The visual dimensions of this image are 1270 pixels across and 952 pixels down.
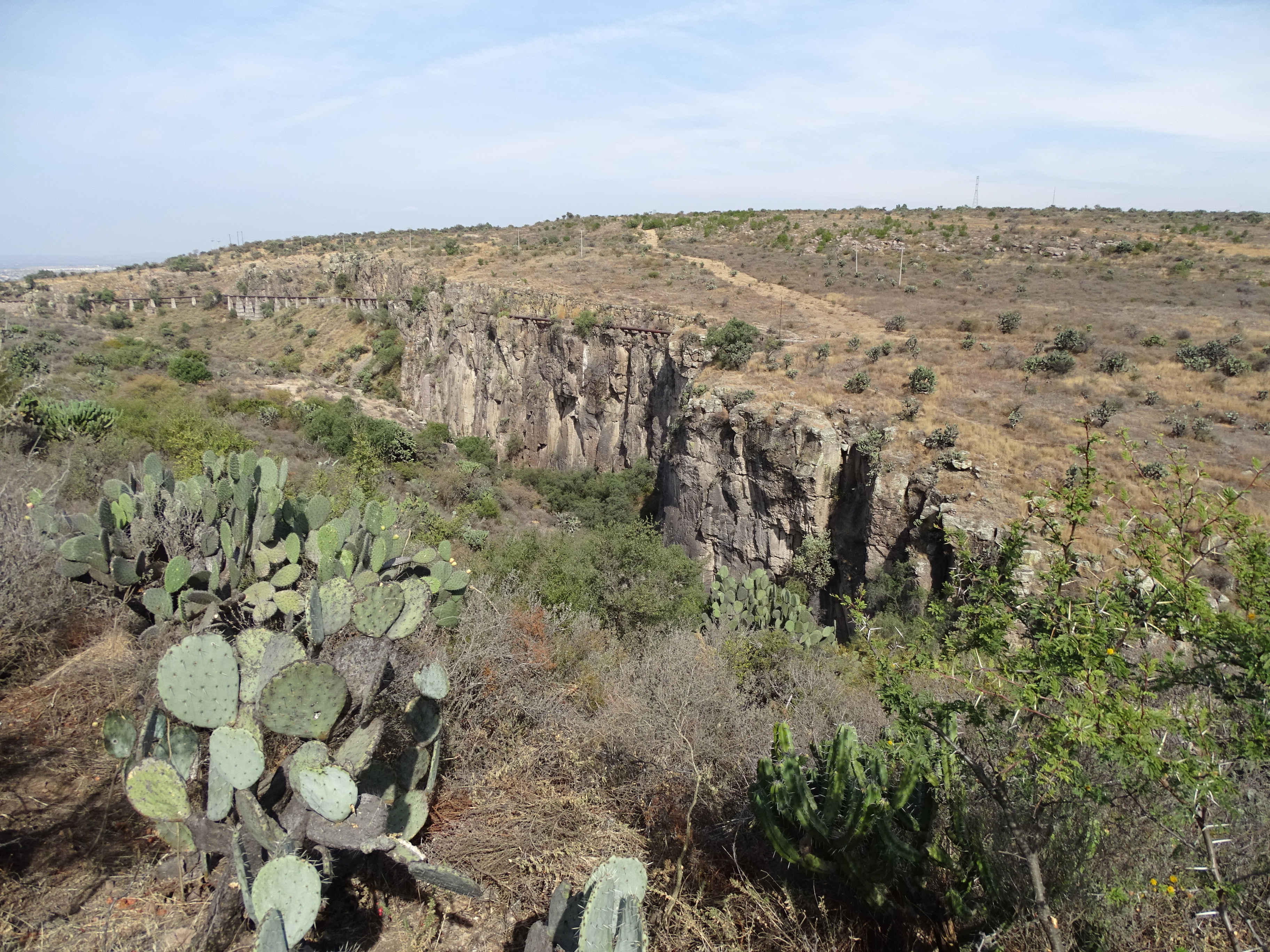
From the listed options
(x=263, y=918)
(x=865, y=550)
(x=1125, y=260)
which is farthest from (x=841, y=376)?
(x=1125, y=260)

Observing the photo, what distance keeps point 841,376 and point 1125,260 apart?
84.0ft

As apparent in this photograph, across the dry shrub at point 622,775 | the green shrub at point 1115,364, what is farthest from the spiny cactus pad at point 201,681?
the green shrub at point 1115,364

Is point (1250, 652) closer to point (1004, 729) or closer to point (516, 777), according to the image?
point (1004, 729)

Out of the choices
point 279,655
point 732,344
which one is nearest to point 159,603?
point 279,655

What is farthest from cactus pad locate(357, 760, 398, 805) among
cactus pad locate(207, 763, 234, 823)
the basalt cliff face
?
the basalt cliff face

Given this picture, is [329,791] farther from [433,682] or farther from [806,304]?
[806,304]

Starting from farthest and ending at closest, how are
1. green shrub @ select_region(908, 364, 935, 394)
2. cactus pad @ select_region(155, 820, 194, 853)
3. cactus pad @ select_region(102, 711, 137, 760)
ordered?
1. green shrub @ select_region(908, 364, 935, 394)
2. cactus pad @ select_region(102, 711, 137, 760)
3. cactus pad @ select_region(155, 820, 194, 853)

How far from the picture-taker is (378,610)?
15.9 feet

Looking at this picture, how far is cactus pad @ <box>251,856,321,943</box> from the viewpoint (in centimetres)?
307

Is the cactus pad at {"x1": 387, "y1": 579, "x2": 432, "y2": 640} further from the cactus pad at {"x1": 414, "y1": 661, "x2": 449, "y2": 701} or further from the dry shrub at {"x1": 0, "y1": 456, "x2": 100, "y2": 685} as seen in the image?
the dry shrub at {"x1": 0, "y1": 456, "x2": 100, "y2": 685}

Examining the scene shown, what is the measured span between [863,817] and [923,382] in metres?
15.0

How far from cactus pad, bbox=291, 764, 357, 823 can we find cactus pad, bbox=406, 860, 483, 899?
1.53 ft

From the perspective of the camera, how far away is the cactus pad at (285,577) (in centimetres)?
684

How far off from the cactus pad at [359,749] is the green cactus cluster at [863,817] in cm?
228
